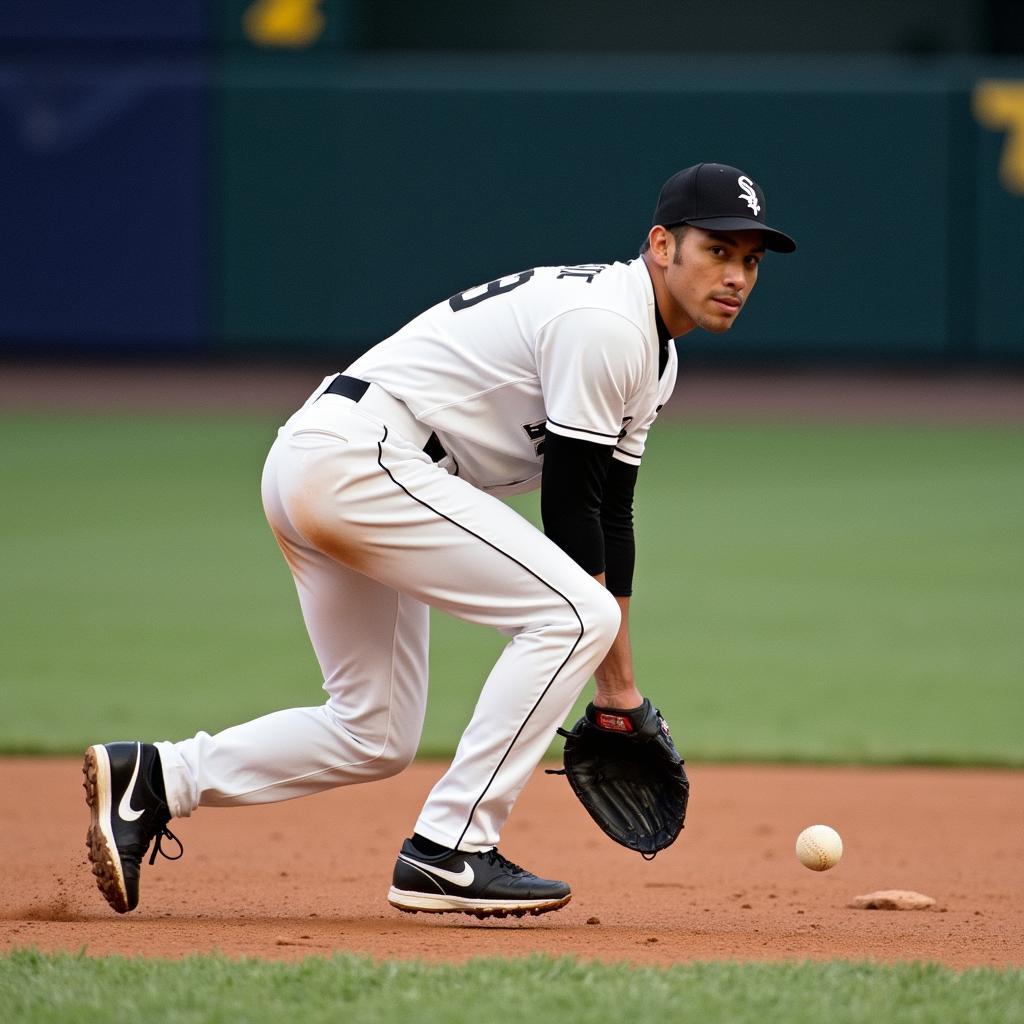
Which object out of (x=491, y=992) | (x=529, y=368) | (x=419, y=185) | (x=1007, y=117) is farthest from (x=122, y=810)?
(x=1007, y=117)

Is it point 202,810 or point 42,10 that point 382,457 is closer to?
point 202,810

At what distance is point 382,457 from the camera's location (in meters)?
3.79

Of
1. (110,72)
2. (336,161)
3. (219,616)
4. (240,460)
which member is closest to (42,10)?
(110,72)

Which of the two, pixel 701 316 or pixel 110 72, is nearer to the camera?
pixel 701 316

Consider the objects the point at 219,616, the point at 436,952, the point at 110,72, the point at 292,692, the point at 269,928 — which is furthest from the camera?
the point at 110,72

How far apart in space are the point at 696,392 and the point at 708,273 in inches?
567

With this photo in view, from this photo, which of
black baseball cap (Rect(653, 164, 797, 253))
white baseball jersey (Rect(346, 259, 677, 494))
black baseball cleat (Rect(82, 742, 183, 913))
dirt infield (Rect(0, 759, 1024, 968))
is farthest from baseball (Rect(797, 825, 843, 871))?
black baseball cleat (Rect(82, 742, 183, 913))

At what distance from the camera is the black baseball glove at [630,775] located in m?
4.02

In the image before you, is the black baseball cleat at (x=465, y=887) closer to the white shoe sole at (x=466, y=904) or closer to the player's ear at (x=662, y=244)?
the white shoe sole at (x=466, y=904)

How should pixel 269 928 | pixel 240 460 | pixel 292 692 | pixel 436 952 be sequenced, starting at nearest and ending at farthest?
1. pixel 436 952
2. pixel 269 928
3. pixel 292 692
4. pixel 240 460

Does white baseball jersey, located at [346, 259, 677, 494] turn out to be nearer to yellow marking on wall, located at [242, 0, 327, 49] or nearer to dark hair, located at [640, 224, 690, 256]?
dark hair, located at [640, 224, 690, 256]

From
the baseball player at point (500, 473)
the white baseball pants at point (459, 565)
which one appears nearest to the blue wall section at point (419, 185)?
the baseball player at point (500, 473)

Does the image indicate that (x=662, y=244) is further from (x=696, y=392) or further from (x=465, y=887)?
(x=696, y=392)

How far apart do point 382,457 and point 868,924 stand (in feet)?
5.47
